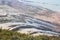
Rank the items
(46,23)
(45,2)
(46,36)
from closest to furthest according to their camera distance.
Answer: (46,36) < (46,23) < (45,2)

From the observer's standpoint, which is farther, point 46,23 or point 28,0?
point 28,0

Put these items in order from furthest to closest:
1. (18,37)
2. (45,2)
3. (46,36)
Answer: (45,2)
(46,36)
(18,37)

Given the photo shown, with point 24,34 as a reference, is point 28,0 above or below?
above

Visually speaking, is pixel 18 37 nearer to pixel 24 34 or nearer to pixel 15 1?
pixel 24 34

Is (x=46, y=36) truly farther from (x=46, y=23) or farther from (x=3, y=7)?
(x=3, y=7)

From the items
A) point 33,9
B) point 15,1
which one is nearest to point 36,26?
point 33,9

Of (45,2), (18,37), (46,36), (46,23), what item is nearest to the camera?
(18,37)

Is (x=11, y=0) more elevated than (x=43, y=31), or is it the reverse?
(x=11, y=0)

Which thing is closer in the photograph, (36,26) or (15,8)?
(36,26)

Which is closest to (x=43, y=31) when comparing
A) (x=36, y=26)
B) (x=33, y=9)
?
(x=36, y=26)
